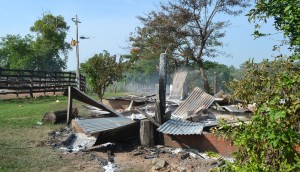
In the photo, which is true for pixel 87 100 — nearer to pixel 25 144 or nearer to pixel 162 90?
pixel 162 90

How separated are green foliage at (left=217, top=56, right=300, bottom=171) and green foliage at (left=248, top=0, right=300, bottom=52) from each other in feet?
0.68

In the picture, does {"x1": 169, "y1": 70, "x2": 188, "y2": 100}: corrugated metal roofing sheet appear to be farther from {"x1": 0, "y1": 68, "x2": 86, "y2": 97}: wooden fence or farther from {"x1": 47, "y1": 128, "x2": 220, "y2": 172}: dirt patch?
{"x1": 0, "y1": 68, "x2": 86, "y2": 97}: wooden fence

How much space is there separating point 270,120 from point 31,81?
19794 mm

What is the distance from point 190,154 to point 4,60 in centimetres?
4991

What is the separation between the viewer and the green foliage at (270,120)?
7.82ft

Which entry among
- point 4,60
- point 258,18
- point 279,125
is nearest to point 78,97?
point 258,18

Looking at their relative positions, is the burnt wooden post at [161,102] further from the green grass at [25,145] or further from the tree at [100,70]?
the tree at [100,70]

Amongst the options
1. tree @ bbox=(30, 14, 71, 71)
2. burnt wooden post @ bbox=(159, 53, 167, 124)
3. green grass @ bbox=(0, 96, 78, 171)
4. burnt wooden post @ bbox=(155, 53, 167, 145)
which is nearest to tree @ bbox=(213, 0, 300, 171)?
green grass @ bbox=(0, 96, 78, 171)

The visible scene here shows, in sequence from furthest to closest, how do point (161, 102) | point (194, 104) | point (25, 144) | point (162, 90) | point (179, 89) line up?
1. point (179, 89)
2. point (194, 104)
3. point (162, 90)
4. point (161, 102)
5. point (25, 144)

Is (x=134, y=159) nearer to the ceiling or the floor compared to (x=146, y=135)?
nearer to the floor

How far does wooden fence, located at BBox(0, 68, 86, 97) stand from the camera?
18891 mm

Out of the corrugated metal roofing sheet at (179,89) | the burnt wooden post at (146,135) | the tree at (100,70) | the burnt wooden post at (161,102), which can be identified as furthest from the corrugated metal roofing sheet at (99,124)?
the tree at (100,70)

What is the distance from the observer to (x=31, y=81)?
20.6 metres

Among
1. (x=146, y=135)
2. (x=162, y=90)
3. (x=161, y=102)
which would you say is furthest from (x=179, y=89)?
(x=146, y=135)
